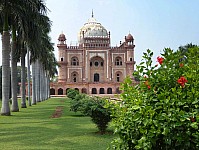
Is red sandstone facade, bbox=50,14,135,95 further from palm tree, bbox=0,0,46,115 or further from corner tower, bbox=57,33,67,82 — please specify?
palm tree, bbox=0,0,46,115

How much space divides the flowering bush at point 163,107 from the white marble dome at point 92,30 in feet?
198

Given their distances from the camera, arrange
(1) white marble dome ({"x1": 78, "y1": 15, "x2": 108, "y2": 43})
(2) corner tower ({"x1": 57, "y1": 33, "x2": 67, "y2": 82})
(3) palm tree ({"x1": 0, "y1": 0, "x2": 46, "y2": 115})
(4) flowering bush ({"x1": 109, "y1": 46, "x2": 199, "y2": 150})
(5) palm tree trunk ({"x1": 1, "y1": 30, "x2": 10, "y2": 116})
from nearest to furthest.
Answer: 1. (4) flowering bush ({"x1": 109, "y1": 46, "x2": 199, "y2": 150})
2. (3) palm tree ({"x1": 0, "y1": 0, "x2": 46, "y2": 115})
3. (5) palm tree trunk ({"x1": 1, "y1": 30, "x2": 10, "y2": 116})
4. (2) corner tower ({"x1": 57, "y1": 33, "x2": 67, "y2": 82})
5. (1) white marble dome ({"x1": 78, "y1": 15, "x2": 108, "y2": 43})

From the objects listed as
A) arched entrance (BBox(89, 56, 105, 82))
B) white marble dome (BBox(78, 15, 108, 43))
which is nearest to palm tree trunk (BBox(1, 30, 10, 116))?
arched entrance (BBox(89, 56, 105, 82))

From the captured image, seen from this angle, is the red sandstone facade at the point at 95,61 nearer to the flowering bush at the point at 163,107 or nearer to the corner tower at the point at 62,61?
the corner tower at the point at 62,61

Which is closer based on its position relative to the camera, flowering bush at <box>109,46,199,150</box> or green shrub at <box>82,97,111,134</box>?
flowering bush at <box>109,46,199,150</box>

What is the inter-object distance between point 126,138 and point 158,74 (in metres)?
0.75

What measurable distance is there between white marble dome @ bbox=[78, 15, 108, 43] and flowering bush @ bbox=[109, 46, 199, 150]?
6033 centimetres

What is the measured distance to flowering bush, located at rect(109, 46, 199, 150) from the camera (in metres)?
2.93

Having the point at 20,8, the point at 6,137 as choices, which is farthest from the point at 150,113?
the point at 20,8

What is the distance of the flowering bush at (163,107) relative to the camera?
2.93 m

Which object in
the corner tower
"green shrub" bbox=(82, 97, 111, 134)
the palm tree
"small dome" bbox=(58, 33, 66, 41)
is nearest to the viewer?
"green shrub" bbox=(82, 97, 111, 134)

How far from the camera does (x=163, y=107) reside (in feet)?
9.86

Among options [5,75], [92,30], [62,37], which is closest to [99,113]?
[5,75]

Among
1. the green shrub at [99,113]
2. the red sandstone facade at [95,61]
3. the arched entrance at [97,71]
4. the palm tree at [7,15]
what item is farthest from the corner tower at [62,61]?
the green shrub at [99,113]
